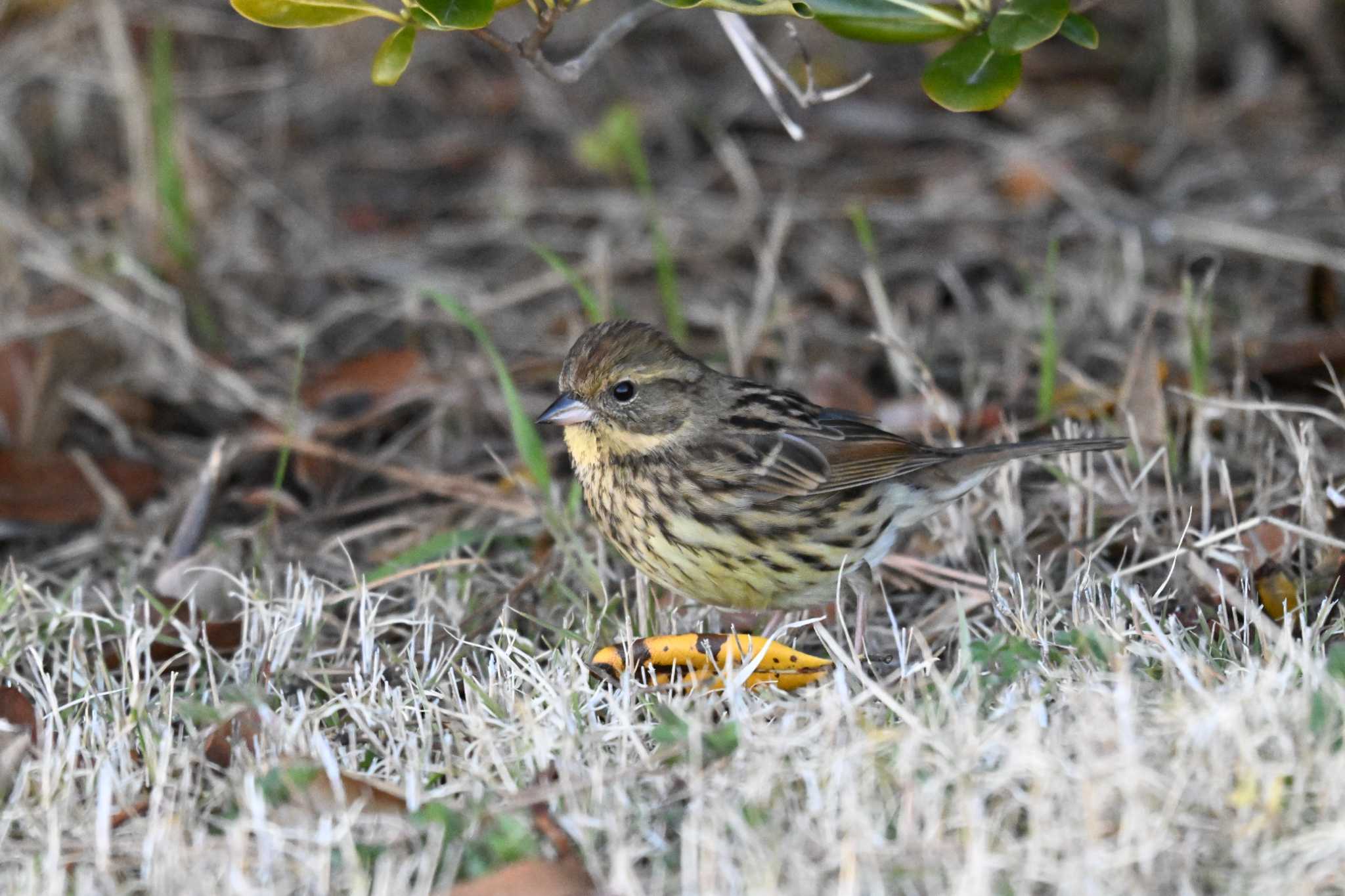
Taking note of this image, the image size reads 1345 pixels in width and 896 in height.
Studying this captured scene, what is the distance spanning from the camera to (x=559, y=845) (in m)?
2.68

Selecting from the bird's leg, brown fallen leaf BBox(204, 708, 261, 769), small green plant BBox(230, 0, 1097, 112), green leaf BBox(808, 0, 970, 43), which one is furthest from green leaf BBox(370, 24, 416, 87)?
the bird's leg

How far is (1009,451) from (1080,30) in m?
1.05

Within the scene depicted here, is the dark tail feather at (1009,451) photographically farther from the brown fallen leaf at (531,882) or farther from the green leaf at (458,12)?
the brown fallen leaf at (531,882)

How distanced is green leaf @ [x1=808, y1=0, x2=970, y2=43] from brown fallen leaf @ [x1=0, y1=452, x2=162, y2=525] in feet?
8.75

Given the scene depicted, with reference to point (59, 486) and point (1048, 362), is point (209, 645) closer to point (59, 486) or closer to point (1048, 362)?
point (59, 486)

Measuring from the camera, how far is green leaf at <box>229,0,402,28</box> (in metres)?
3.27

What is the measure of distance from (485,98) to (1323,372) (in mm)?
4369

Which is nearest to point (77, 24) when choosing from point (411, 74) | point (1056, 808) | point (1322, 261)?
point (411, 74)

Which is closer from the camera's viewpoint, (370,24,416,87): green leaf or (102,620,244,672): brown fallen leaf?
(370,24,416,87): green leaf

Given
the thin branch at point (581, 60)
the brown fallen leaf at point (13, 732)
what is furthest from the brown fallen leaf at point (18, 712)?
the thin branch at point (581, 60)

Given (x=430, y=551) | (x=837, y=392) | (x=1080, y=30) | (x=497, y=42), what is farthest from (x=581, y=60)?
(x=837, y=392)

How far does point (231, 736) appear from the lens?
3166 millimetres

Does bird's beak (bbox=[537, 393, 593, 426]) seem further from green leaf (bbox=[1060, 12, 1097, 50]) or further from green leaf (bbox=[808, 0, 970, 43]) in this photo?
green leaf (bbox=[1060, 12, 1097, 50])

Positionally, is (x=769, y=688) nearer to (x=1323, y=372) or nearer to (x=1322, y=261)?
(x=1323, y=372)
